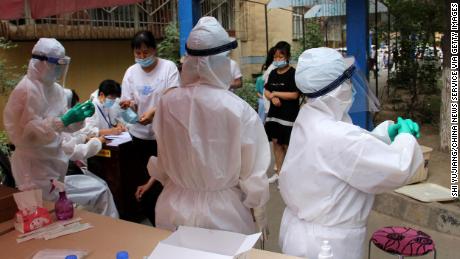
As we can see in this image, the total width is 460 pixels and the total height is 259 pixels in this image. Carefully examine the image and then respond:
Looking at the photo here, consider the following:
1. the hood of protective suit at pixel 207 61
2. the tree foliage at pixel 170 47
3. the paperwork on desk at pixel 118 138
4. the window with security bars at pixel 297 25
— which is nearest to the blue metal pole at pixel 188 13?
the paperwork on desk at pixel 118 138

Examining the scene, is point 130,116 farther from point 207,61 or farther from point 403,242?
point 403,242

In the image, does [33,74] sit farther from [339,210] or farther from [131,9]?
[131,9]

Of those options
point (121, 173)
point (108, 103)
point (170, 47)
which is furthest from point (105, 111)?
point (170, 47)

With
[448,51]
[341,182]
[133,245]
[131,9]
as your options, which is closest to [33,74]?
[133,245]

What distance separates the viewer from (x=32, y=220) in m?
2.02

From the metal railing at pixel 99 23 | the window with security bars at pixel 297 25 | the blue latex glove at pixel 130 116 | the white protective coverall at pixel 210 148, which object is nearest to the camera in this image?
the white protective coverall at pixel 210 148

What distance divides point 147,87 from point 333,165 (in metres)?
1.99

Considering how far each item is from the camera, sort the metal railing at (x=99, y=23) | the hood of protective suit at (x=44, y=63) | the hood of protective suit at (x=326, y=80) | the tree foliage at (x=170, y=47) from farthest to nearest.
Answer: the tree foliage at (x=170, y=47) < the metal railing at (x=99, y=23) < the hood of protective suit at (x=44, y=63) < the hood of protective suit at (x=326, y=80)

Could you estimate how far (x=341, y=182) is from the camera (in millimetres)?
1801

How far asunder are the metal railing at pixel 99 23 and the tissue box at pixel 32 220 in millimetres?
4007

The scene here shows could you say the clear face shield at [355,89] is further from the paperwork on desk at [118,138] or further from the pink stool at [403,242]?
the paperwork on desk at [118,138]

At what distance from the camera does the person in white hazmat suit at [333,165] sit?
1.70 m

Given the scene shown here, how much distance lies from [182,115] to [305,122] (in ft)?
1.92

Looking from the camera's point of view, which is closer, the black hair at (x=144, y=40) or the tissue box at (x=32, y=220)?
the tissue box at (x=32, y=220)
